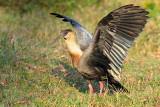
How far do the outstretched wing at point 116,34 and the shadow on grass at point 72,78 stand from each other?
1.31 meters

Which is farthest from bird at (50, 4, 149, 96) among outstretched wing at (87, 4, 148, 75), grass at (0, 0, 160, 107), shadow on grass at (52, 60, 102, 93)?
shadow on grass at (52, 60, 102, 93)

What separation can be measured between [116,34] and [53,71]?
237cm

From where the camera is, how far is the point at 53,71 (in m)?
6.20

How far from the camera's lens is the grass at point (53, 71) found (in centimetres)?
459

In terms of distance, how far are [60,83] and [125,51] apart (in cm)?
175

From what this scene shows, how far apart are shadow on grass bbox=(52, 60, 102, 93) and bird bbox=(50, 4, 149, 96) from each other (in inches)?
31.7

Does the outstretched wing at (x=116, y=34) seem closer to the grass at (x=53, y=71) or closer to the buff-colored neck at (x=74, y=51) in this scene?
the buff-colored neck at (x=74, y=51)

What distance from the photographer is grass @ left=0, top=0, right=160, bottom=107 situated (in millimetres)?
4586

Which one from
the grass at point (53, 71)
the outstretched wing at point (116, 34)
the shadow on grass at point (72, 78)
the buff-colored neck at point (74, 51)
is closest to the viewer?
the outstretched wing at point (116, 34)

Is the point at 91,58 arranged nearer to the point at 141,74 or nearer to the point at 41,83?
the point at 41,83

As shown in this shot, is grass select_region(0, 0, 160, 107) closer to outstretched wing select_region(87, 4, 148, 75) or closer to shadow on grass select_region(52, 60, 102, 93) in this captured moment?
shadow on grass select_region(52, 60, 102, 93)

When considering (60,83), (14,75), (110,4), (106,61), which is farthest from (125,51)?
(110,4)

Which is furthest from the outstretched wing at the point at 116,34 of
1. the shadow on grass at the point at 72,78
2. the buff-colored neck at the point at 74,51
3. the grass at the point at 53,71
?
the shadow on grass at the point at 72,78

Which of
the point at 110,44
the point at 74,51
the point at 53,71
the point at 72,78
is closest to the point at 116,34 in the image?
the point at 110,44
